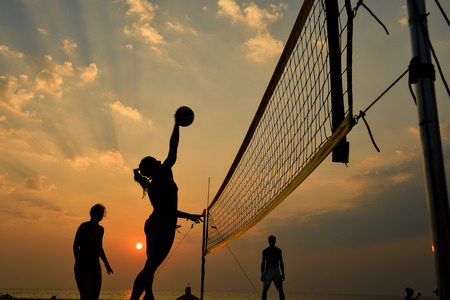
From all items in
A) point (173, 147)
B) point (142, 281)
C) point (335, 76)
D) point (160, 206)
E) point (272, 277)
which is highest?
point (335, 76)

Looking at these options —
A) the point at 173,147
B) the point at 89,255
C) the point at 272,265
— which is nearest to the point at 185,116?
the point at 173,147

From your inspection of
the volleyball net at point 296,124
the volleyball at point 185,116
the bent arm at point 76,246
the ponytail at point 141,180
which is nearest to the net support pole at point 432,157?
the volleyball net at point 296,124

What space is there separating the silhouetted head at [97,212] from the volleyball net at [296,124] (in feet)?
7.74

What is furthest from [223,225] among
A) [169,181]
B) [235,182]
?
[169,181]

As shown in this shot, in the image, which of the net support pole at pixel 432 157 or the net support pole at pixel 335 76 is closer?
the net support pole at pixel 432 157

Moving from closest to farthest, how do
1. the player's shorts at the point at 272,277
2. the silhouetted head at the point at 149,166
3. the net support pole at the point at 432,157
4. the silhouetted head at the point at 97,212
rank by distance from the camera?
the net support pole at the point at 432,157, the silhouetted head at the point at 149,166, the silhouetted head at the point at 97,212, the player's shorts at the point at 272,277

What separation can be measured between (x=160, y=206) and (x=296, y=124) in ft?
7.97

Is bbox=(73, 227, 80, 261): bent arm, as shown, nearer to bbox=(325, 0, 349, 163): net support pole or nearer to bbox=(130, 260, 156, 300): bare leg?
bbox=(130, 260, 156, 300): bare leg

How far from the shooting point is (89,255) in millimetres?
4832

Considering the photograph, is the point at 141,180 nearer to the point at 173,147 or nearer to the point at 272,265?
the point at 173,147

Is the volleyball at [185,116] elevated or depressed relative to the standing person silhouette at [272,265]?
elevated

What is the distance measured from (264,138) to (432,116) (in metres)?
4.82

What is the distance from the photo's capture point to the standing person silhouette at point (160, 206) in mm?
3701

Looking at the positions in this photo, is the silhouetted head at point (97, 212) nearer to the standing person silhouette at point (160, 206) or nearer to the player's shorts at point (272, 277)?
the standing person silhouette at point (160, 206)
